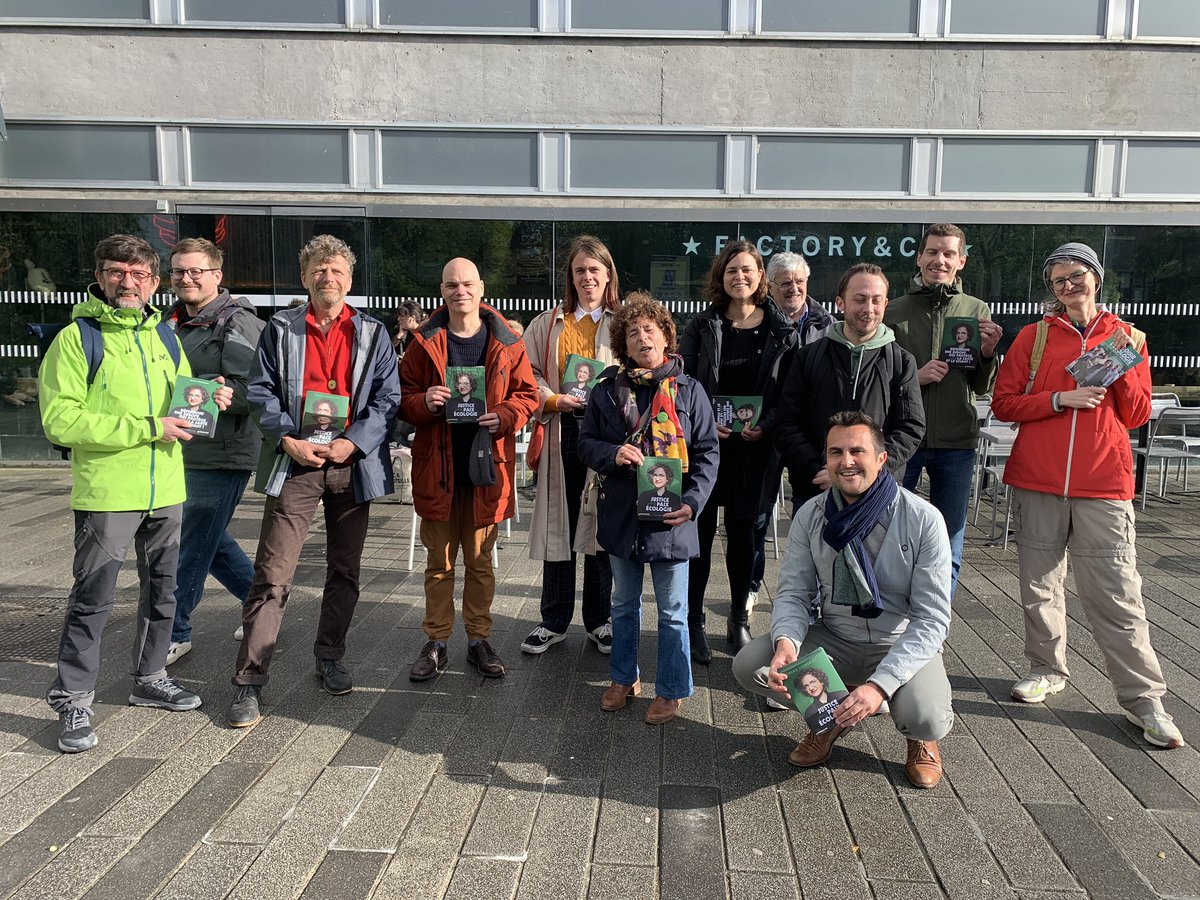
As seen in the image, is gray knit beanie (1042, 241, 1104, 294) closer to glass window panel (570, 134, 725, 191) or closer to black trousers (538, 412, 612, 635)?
black trousers (538, 412, 612, 635)

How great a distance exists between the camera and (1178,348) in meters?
10.2

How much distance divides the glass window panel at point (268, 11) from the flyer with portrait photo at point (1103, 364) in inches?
366

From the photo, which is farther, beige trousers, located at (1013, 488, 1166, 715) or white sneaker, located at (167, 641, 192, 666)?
white sneaker, located at (167, 641, 192, 666)

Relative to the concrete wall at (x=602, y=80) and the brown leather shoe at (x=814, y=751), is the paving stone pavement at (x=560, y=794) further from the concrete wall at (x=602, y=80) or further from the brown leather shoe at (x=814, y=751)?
the concrete wall at (x=602, y=80)

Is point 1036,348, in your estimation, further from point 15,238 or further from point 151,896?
point 15,238

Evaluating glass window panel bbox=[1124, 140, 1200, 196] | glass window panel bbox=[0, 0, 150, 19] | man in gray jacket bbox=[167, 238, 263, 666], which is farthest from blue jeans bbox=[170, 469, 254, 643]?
glass window panel bbox=[1124, 140, 1200, 196]

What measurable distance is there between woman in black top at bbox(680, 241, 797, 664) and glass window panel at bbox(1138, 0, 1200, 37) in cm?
865

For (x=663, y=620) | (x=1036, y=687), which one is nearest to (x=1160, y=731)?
(x=1036, y=687)

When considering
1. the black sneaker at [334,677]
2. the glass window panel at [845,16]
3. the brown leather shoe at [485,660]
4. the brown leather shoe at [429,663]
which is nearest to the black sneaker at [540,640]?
the brown leather shoe at [485,660]

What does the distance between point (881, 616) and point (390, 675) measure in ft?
8.09

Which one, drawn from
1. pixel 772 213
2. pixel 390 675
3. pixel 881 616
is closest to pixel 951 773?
pixel 881 616

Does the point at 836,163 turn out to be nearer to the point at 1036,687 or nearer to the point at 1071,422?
the point at 1071,422

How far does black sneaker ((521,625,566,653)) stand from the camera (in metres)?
4.74

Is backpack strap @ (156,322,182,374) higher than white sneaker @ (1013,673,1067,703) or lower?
higher
